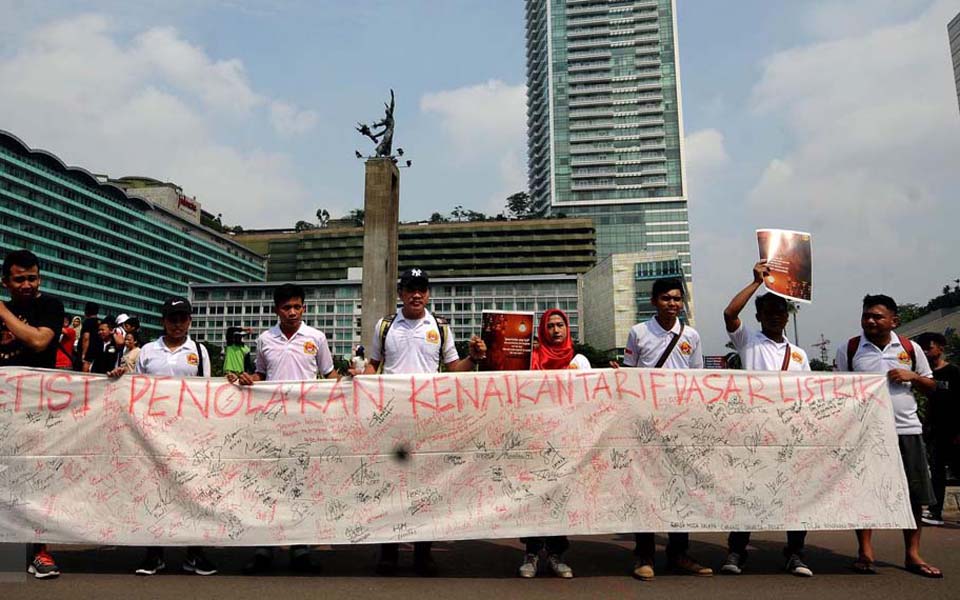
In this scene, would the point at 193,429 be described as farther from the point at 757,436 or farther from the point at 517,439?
the point at 757,436

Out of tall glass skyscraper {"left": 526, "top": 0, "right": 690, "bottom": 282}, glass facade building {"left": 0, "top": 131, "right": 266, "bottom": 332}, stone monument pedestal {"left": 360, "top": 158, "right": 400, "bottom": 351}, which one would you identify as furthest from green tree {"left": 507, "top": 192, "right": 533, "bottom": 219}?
stone monument pedestal {"left": 360, "top": 158, "right": 400, "bottom": 351}

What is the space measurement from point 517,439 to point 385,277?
18860 millimetres

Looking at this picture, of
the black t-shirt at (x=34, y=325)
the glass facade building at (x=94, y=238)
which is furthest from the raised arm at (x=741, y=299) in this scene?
the glass facade building at (x=94, y=238)

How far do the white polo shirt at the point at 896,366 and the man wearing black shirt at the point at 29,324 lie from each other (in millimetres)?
5986

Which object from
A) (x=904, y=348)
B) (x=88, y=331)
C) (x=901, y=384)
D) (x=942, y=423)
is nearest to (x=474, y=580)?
(x=901, y=384)

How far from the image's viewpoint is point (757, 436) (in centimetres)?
467

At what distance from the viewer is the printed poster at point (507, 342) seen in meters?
4.82

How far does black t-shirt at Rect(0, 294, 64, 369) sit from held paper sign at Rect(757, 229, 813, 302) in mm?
5208

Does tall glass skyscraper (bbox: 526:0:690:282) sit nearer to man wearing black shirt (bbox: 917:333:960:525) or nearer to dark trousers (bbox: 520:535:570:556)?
man wearing black shirt (bbox: 917:333:960:525)

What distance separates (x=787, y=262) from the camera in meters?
5.02

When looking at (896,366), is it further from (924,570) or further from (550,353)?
(550,353)

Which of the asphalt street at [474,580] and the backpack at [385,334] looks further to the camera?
the backpack at [385,334]

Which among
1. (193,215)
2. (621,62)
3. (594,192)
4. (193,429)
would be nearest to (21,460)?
(193,429)

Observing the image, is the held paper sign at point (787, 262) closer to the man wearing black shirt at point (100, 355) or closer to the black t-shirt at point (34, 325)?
the black t-shirt at point (34, 325)
